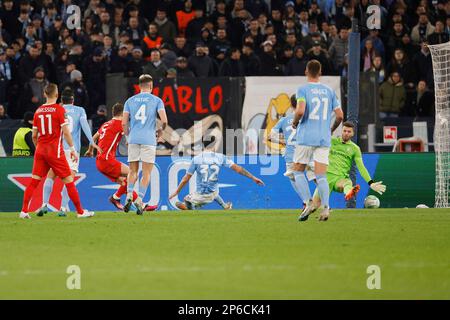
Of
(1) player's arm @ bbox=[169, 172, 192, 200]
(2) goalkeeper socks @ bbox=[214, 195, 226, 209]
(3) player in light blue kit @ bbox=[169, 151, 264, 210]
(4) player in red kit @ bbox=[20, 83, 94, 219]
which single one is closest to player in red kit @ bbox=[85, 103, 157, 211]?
(1) player's arm @ bbox=[169, 172, 192, 200]

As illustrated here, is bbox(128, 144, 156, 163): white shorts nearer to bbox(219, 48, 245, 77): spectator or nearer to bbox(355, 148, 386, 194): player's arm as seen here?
bbox(355, 148, 386, 194): player's arm

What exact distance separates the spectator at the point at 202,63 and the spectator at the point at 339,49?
Result: 321cm

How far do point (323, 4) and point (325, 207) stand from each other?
564 inches

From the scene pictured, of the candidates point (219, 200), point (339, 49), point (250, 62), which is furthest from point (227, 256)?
point (339, 49)

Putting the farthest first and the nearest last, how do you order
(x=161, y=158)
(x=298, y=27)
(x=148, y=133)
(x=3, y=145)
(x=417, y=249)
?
(x=298, y=27) → (x=3, y=145) → (x=161, y=158) → (x=148, y=133) → (x=417, y=249)

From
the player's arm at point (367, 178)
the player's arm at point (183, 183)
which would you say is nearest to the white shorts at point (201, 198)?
the player's arm at point (183, 183)

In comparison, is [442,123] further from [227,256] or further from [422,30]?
[227,256]

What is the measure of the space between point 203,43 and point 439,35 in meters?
5.88

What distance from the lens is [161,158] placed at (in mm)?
22344

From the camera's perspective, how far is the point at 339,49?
1073 inches

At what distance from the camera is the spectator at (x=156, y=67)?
82.2ft

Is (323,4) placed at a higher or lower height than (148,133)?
higher

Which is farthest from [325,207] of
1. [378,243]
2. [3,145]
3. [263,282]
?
[3,145]

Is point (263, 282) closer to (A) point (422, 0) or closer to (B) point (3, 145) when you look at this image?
(B) point (3, 145)
